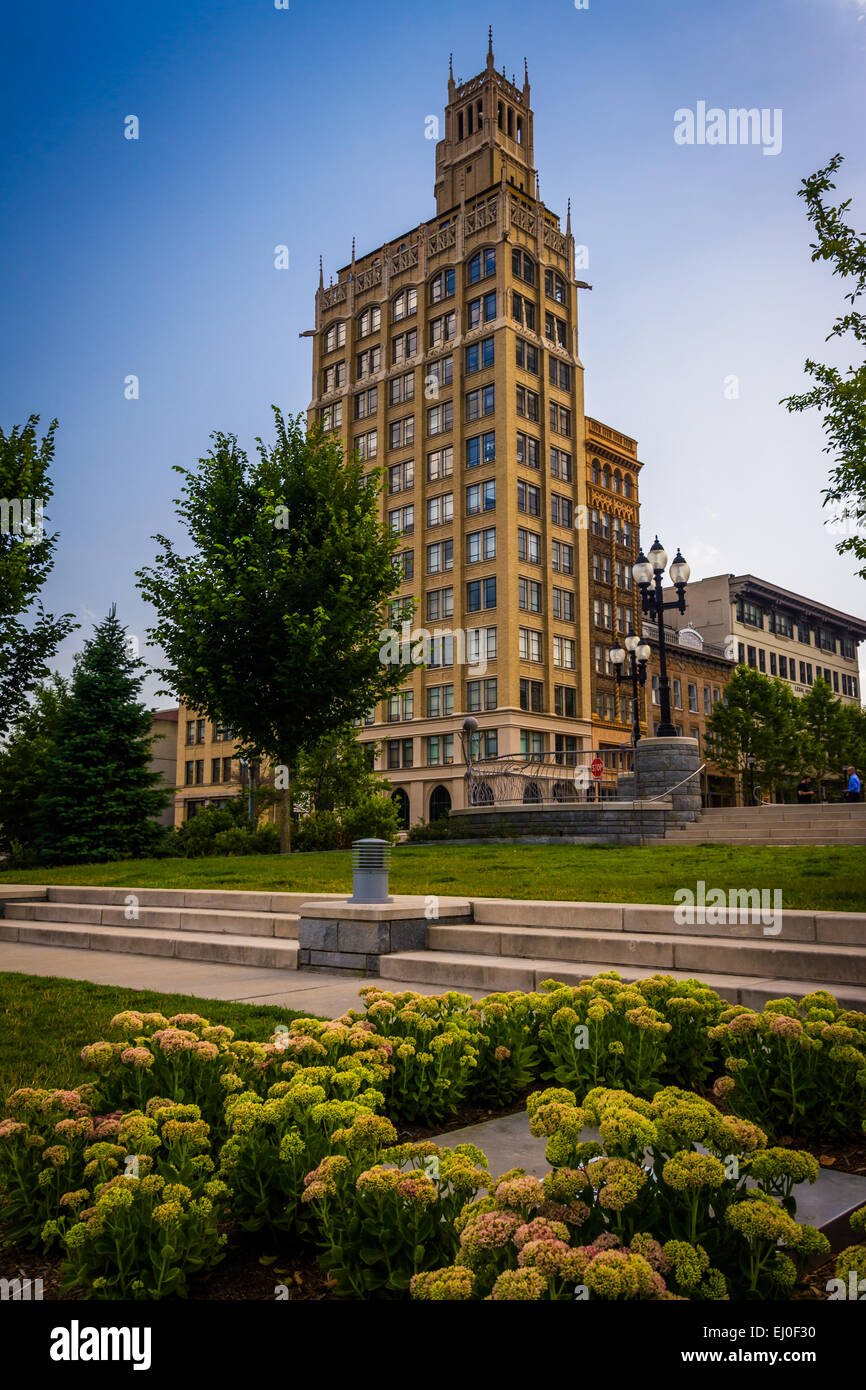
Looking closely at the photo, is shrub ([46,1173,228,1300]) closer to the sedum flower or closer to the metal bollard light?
the sedum flower

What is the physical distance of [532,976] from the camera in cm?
734

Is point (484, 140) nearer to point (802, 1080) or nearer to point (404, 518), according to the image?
point (404, 518)

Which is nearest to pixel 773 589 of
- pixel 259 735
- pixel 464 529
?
pixel 464 529

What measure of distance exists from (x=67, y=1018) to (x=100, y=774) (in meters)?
23.4

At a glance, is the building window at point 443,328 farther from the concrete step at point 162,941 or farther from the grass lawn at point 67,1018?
the grass lawn at point 67,1018

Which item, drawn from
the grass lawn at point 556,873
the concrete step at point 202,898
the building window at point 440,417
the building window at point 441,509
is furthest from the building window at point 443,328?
the concrete step at point 202,898

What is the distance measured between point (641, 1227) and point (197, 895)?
1124 cm

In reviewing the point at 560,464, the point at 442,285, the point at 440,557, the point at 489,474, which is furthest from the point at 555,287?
the point at 440,557

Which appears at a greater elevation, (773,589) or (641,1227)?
(773,589)

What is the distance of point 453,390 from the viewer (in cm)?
5531
